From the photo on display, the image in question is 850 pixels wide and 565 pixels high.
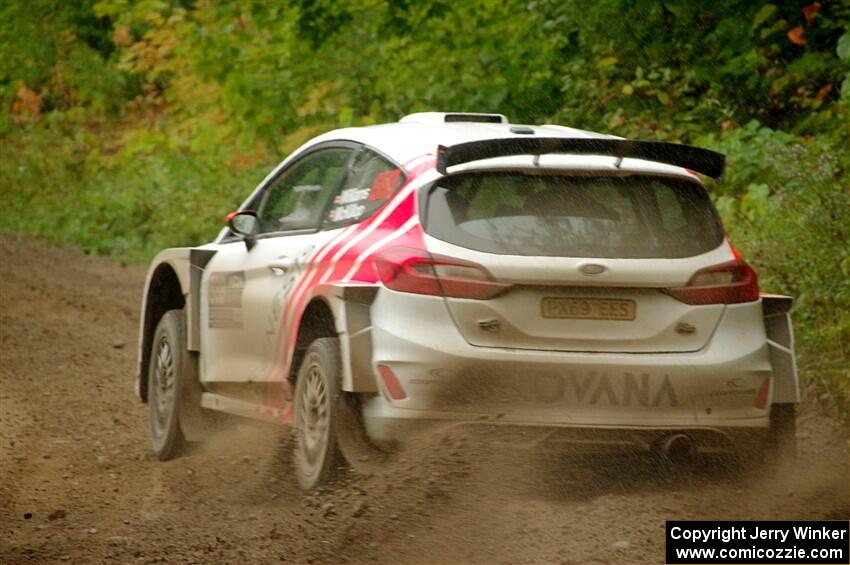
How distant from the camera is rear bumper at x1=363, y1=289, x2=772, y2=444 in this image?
6328mm

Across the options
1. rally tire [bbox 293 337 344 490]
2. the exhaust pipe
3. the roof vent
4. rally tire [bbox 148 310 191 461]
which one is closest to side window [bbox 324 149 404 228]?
the roof vent

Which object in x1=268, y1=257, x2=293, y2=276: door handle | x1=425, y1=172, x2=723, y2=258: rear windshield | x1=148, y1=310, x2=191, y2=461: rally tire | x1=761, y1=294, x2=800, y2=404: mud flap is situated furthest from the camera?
x1=148, y1=310, x2=191, y2=461: rally tire

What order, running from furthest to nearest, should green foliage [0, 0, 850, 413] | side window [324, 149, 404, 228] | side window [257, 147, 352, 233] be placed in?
1. green foliage [0, 0, 850, 413]
2. side window [257, 147, 352, 233]
3. side window [324, 149, 404, 228]

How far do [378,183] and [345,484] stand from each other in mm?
1314

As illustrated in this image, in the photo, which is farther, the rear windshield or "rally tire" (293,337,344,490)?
"rally tire" (293,337,344,490)

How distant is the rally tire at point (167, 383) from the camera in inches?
340

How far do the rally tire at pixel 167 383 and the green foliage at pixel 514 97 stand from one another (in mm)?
3384

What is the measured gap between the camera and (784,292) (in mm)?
9805

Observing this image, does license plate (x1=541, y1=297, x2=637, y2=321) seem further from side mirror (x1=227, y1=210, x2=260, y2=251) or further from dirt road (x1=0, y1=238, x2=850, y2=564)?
side mirror (x1=227, y1=210, x2=260, y2=251)

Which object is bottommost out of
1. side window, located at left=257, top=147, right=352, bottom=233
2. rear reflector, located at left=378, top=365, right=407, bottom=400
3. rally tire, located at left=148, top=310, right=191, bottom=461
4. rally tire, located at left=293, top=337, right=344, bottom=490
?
rally tire, located at left=148, top=310, right=191, bottom=461

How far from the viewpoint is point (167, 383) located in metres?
8.91

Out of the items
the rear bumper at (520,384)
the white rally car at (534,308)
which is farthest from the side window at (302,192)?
the rear bumper at (520,384)

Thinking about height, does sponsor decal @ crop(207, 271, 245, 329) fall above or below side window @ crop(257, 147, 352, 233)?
below

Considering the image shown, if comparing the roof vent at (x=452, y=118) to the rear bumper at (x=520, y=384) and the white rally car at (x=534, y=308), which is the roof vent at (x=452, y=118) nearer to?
the white rally car at (x=534, y=308)
